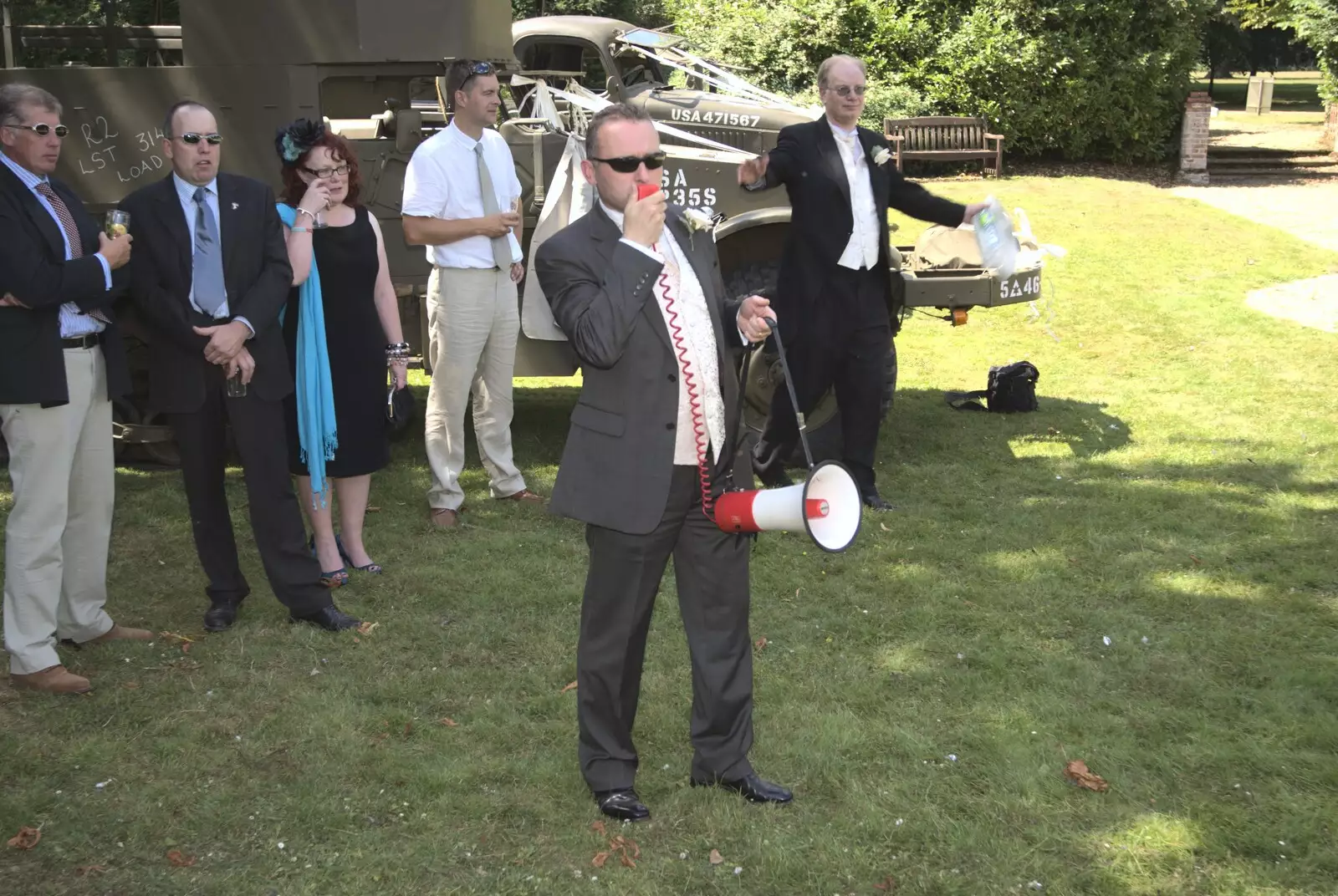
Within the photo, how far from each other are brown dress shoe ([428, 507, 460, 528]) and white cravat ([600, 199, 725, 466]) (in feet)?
10.4

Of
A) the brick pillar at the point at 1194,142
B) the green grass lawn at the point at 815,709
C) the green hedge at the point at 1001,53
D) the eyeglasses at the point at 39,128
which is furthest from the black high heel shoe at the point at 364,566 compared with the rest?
the brick pillar at the point at 1194,142

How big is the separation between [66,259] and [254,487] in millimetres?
1088

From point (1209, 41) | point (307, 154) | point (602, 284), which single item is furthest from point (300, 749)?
point (1209, 41)

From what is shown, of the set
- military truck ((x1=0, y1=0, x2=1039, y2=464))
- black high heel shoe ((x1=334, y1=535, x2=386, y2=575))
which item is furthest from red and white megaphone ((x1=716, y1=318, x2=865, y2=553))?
military truck ((x1=0, y1=0, x2=1039, y2=464))

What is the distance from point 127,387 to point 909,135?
16051 mm

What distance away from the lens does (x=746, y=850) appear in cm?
388

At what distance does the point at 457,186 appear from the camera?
643cm

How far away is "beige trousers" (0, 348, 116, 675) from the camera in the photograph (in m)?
4.82

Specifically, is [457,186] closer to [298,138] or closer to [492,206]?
[492,206]

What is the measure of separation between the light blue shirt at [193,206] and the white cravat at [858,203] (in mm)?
2999

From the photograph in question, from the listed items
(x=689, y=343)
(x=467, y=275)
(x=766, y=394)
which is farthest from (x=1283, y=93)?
(x=689, y=343)

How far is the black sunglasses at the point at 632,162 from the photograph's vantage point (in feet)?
11.8

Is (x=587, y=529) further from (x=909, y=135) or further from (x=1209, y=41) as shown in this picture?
(x=1209, y=41)

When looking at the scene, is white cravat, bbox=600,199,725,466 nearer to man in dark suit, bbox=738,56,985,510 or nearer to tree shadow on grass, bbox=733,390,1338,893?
tree shadow on grass, bbox=733,390,1338,893
